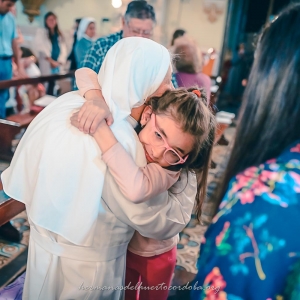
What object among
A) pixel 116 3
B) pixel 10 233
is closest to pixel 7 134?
pixel 10 233

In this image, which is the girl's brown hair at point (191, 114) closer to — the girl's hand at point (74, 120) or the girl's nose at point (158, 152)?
the girl's nose at point (158, 152)

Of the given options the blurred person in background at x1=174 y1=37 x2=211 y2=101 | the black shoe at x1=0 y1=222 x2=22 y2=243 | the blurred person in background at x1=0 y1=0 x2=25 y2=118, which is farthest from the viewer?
the blurred person in background at x1=0 y1=0 x2=25 y2=118

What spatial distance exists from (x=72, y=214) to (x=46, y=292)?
0.92 ft

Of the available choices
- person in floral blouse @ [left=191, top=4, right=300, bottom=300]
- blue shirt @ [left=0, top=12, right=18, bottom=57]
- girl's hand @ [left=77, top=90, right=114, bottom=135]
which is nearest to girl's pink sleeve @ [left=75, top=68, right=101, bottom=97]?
girl's hand @ [left=77, top=90, right=114, bottom=135]

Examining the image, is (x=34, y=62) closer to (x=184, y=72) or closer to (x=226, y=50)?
(x=184, y=72)

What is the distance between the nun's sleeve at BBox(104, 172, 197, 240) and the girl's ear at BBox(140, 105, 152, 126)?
0.21 metres

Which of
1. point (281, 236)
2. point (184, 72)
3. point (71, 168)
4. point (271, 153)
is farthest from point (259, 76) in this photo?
point (184, 72)

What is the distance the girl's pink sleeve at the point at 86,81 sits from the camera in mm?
974

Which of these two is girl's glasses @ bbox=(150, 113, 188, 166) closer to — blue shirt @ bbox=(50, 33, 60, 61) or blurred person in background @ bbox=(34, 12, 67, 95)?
blurred person in background @ bbox=(34, 12, 67, 95)

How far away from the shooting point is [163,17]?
6738mm

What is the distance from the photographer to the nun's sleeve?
88cm

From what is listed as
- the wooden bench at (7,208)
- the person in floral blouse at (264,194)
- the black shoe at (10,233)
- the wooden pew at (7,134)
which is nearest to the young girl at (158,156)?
the person in floral blouse at (264,194)

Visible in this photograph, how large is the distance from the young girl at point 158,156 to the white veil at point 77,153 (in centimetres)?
4

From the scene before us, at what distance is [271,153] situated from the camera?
0.70 meters
